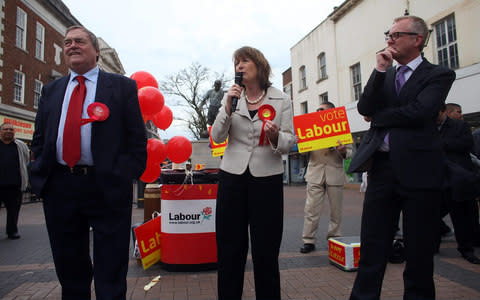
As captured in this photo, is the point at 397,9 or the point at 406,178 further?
the point at 397,9

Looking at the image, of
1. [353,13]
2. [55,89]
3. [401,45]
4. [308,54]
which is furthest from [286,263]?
[308,54]

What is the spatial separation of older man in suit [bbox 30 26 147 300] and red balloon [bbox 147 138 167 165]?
74.4 inches

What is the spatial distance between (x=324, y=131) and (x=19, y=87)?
19.1 m

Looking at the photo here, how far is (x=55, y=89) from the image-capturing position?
2.28 metres

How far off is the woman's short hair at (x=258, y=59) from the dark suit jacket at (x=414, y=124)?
2.49ft

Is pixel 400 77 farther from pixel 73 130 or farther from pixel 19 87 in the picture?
pixel 19 87

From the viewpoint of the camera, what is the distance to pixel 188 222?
3781 mm

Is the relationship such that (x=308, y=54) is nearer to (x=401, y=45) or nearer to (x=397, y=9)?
(x=397, y=9)

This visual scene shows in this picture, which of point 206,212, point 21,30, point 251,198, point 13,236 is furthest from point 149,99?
point 21,30

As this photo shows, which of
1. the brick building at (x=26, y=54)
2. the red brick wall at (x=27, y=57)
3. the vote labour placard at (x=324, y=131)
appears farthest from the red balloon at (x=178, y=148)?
the red brick wall at (x=27, y=57)

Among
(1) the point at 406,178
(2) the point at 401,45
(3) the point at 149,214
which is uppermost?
(2) the point at 401,45

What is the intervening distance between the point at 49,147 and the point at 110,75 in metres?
0.63

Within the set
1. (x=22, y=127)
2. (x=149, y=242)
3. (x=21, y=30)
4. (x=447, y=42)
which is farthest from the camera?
(x=21, y=30)

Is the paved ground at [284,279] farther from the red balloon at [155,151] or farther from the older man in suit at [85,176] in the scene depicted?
the red balloon at [155,151]
